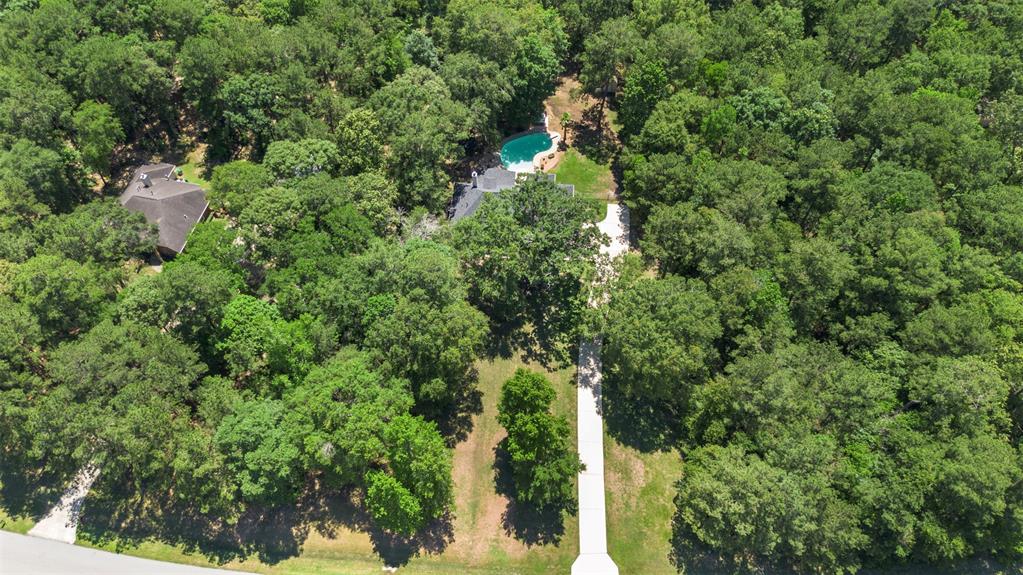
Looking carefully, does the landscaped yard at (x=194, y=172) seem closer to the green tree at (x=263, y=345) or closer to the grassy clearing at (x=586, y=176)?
the green tree at (x=263, y=345)

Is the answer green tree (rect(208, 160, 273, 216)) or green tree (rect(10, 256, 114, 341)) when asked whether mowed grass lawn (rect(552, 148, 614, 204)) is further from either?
green tree (rect(10, 256, 114, 341))

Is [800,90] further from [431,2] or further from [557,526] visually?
[557,526]

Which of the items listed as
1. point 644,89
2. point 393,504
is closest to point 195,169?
point 393,504

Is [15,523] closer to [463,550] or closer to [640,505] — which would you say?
[463,550]

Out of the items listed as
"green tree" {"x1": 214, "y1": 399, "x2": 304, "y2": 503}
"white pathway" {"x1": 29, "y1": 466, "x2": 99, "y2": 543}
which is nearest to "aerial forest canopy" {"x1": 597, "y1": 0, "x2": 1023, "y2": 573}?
"green tree" {"x1": 214, "y1": 399, "x2": 304, "y2": 503}

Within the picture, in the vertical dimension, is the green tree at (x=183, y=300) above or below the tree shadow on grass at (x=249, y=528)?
above

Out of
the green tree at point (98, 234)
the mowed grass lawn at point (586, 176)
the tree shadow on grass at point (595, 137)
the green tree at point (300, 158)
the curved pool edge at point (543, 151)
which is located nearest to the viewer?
the green tree at point (98, 234)

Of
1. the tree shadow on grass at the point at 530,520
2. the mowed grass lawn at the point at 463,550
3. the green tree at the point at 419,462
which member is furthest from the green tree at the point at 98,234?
the tree shadow on grass at the point at 530,520
